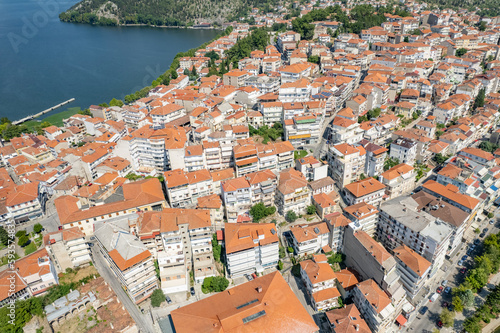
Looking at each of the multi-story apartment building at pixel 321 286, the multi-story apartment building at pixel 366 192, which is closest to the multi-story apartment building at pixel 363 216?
the multi-story apartment building at pixel 366 192

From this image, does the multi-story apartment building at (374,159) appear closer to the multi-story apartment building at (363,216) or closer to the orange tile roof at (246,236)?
the multi-story apartment building at (363,216)

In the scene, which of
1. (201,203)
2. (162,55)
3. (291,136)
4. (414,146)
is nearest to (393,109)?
(414,146)

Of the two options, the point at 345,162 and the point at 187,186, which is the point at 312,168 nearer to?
the point at 345,162

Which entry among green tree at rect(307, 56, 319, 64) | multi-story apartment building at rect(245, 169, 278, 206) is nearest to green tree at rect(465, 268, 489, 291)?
multi-story apartment building at rect(245, 169, 278, 206)

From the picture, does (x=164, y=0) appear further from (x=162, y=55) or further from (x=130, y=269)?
(x=130, y=269)

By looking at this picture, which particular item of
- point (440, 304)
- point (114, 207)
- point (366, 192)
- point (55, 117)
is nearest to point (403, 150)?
point (366, 192)

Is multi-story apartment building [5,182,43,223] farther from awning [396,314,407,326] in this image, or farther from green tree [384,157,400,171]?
green tree [384,157,400,171]
